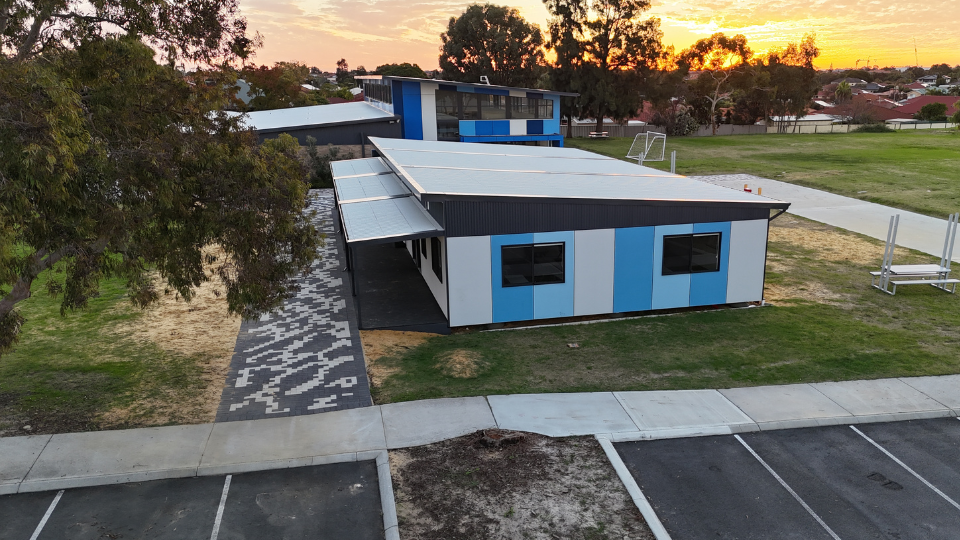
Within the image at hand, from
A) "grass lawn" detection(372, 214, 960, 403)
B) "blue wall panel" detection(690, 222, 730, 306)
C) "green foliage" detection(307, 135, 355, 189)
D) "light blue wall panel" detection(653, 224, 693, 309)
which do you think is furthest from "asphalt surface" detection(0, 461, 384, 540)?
"green foliage" detection(307, 135, 355, 189)

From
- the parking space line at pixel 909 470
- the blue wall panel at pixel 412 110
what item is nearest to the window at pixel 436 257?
the parking space line at pixel 909 470

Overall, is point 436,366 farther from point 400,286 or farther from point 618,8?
point 618,8

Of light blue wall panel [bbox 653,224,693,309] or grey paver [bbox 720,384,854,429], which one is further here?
light blue wall panel [bbox 653,224,693,309]

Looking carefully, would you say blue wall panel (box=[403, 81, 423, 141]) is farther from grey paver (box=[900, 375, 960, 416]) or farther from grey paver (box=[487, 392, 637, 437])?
grey paver (box=[900, 375, 960, 416])

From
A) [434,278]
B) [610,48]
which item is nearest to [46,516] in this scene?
[434,278]

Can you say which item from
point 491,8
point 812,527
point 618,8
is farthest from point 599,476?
point 491,8

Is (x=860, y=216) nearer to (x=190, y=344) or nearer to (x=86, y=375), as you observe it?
(x=190, y=344)
